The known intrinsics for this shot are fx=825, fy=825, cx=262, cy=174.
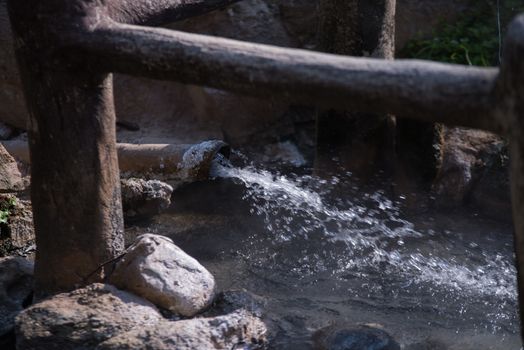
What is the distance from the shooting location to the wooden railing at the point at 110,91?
208cm

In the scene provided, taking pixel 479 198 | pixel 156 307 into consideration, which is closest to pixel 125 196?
pixel 156 307

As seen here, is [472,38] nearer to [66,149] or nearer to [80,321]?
[66,149]

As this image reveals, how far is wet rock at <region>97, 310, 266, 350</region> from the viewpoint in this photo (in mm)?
2729

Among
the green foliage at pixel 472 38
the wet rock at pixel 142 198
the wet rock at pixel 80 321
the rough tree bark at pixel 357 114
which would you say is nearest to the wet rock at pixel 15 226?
the wet rock at pixel 142 198

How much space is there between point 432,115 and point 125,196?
281 centimetres

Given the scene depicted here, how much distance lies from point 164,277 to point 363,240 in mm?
1663

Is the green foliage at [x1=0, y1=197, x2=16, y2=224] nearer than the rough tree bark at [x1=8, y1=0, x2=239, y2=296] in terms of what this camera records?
No

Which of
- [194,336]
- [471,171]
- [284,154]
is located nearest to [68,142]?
[194,336]

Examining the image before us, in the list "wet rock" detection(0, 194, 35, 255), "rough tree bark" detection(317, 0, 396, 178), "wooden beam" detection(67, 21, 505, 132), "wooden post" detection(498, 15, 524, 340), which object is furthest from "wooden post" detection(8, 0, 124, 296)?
"rough tree bark" detection(317, 0, 396, 178)

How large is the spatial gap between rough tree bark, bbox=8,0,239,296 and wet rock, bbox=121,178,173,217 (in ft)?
4.98

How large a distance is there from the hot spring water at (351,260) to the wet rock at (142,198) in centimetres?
9

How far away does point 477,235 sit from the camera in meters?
4.61

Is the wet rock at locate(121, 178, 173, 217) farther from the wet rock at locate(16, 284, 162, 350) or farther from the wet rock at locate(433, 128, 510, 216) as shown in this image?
the wet rock at locate(16, 284, 162, 350)

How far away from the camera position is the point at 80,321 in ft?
9.39
